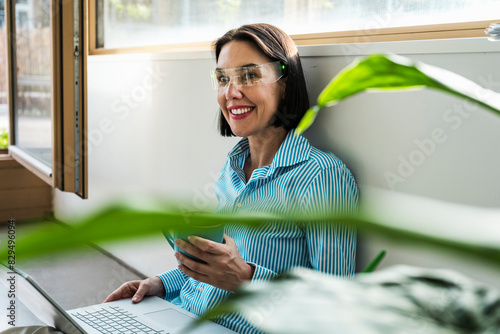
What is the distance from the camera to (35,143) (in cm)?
344

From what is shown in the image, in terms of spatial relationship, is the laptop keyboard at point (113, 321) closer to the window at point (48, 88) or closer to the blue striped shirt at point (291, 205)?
the blue striped shirt at point (291, 205)

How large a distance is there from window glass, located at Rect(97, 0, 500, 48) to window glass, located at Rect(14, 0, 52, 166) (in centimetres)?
37

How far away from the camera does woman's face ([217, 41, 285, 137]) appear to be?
1648 mm

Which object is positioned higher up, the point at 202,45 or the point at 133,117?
the point at 202,45

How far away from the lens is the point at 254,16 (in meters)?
2.40

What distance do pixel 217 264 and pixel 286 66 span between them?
677 millimetres

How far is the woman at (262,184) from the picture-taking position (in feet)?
4.33

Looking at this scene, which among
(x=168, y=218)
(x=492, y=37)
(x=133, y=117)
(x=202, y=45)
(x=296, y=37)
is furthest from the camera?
(x=133, y=117)

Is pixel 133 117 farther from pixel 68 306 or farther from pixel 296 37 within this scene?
pixel 296 37

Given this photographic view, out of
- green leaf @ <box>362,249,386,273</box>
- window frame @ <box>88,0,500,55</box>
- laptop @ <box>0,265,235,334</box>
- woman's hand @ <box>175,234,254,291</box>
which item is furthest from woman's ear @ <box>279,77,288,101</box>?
green leaf @ <box>362,249,386,273</box>

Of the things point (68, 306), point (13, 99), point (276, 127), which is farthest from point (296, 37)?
point (13, 99)

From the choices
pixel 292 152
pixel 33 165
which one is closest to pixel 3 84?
pixel 33 165

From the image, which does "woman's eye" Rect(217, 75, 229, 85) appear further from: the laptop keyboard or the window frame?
the laptop keyboard

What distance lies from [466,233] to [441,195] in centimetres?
126
